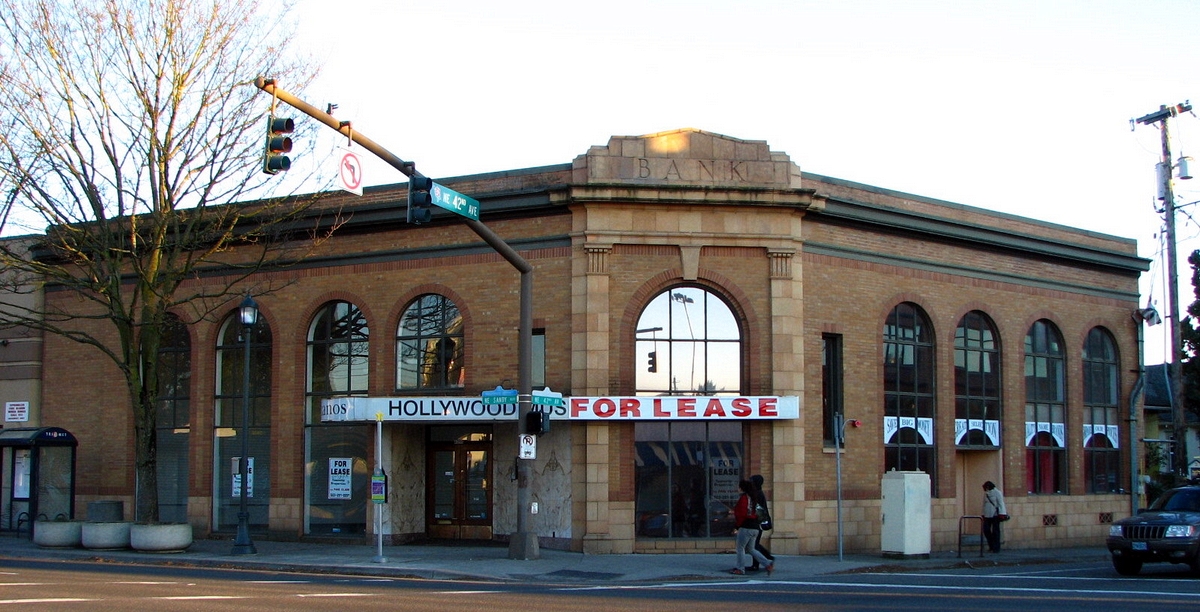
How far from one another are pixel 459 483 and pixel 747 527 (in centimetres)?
855

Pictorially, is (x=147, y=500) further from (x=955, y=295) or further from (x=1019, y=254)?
(x=1019, y=254)

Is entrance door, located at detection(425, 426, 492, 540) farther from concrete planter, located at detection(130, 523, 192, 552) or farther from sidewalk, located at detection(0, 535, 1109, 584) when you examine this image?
concrete planter, located at detection(130, 523, 192, 552)

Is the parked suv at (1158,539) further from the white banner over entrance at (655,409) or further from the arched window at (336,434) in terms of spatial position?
the arched window at (336,434)

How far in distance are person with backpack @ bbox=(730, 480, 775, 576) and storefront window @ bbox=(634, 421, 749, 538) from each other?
3.79m

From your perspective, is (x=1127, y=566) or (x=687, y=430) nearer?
(x=1127, y=566)

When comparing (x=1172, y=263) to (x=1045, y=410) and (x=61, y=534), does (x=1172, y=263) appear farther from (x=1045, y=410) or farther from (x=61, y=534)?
(x=61, y=534)

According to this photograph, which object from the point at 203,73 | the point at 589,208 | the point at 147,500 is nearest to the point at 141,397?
the point at 147,500

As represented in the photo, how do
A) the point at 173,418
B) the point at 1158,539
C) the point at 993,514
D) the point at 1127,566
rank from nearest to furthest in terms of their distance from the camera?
the point at 1158,539, the point at 1127,566, the point at 993,514, the point at 173,418

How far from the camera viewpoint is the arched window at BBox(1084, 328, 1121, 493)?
3238 cm

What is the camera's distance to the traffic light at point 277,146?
596 inches

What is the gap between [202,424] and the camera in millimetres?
→ 30047

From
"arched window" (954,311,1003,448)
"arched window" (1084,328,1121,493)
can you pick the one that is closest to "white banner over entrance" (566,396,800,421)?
A: "arched window" (954,311,1003,448)

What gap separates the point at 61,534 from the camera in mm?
27062

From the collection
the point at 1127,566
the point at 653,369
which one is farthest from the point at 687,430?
the point at 1127,566
